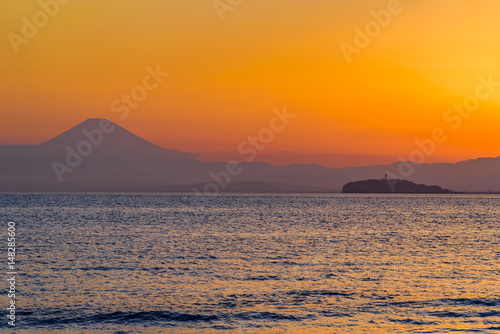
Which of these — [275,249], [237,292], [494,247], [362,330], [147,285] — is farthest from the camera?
[494,247]

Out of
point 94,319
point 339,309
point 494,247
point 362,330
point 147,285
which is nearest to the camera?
point 362,330

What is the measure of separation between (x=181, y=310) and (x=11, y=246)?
33.7 meters

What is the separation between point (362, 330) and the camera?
80.7 ft

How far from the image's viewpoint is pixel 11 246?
54.4m

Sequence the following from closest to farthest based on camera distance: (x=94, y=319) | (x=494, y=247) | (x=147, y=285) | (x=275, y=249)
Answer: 1. (x=94, y=319)
2. (x=147, y=285)
3. (x=275, y=249)
4. (x=494, y=247)

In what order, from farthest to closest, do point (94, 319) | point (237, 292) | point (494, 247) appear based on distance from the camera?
point (494, 247) < point (237, 292) < point (94, 319)

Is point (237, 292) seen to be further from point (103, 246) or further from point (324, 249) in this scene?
point (103, 246)

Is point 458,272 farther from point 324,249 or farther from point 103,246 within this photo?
point 103,246

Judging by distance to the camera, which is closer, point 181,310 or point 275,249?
point 181,310

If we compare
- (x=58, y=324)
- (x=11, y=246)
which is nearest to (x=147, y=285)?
(x=58, y=324)

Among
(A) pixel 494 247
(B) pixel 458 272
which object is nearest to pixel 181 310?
(B) pixel 458 272

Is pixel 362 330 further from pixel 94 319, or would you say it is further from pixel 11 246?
pixel 11 246

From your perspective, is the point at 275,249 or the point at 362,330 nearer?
the point at 362,330

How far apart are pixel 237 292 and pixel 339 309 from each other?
22.1ft
